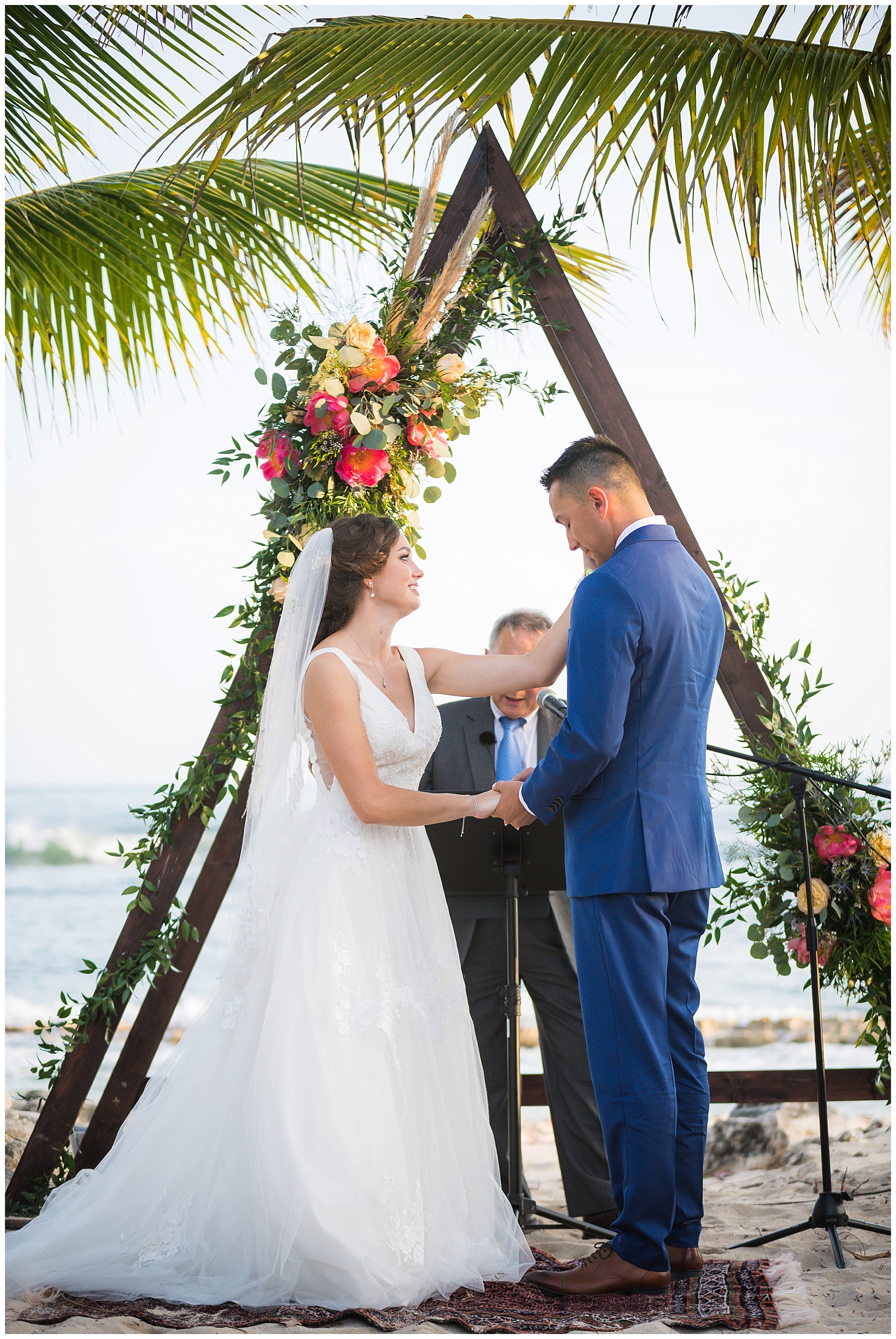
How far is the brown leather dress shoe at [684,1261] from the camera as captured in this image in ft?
9.48

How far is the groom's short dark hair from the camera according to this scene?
10.2ft

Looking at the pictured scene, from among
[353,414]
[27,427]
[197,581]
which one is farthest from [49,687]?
[353,414]

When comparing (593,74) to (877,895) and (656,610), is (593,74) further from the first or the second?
(877,895)

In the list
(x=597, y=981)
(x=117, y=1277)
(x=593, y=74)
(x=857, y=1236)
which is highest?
(x=593, y=74)

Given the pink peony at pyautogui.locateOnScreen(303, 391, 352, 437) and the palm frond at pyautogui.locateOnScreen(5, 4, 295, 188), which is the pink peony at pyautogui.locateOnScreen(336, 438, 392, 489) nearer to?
the pink peony at pyautogui.locateOnScreen(303, 391, 352, 437)

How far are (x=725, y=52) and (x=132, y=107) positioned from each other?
2317mm

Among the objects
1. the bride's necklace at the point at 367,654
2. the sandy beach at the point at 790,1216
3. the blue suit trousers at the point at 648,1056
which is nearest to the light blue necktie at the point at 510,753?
the bride's necklace at the point at 367,654

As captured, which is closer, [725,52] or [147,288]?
[725,52]

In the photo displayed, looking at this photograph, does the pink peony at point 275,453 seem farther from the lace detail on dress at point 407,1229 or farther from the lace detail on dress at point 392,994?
the lace detail on dress at point 407,1229

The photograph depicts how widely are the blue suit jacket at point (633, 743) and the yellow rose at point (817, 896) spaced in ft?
2.12

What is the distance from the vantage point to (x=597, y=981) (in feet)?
9.20

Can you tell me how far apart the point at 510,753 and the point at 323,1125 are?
1751 millimetres

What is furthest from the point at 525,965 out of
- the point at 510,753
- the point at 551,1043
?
the point at 510,753

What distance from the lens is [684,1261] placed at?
289 centimetres
